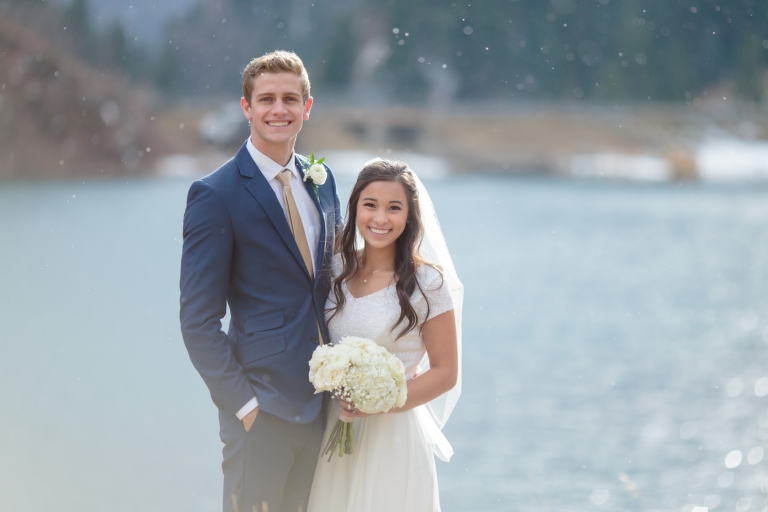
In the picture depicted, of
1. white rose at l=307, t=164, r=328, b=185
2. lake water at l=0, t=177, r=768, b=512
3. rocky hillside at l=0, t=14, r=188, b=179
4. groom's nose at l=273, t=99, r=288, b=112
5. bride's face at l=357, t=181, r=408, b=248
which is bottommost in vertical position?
lake water at l=0, t=177, r=768, b=512

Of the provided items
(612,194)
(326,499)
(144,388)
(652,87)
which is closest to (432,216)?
(326,499)

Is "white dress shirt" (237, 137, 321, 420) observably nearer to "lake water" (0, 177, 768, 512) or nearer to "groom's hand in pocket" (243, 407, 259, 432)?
"groom's hand in pocket" (243, 407, 259, 432)

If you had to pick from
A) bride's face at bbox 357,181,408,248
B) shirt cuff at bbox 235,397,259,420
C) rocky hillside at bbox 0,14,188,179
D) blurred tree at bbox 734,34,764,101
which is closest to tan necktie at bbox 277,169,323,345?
bride's face at bbox 357,181,408,248

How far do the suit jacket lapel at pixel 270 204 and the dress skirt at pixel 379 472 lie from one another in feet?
2.06

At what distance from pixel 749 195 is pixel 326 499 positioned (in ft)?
156

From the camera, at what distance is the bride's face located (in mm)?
3055

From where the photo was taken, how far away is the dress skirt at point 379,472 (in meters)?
3.08

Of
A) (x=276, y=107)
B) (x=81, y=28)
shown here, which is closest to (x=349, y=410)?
(x=276, y=107)

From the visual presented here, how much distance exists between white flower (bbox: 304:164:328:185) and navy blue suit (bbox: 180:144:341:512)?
220 millimetres

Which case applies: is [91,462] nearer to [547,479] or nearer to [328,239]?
[547,479]

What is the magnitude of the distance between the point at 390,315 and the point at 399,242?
30 cm

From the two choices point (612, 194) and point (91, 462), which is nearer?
point (91, 462)

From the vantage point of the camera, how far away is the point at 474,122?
5238 centimetres

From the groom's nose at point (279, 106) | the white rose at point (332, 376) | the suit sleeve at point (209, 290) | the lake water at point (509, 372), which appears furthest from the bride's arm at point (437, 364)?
the lake water at point (509, 372)
